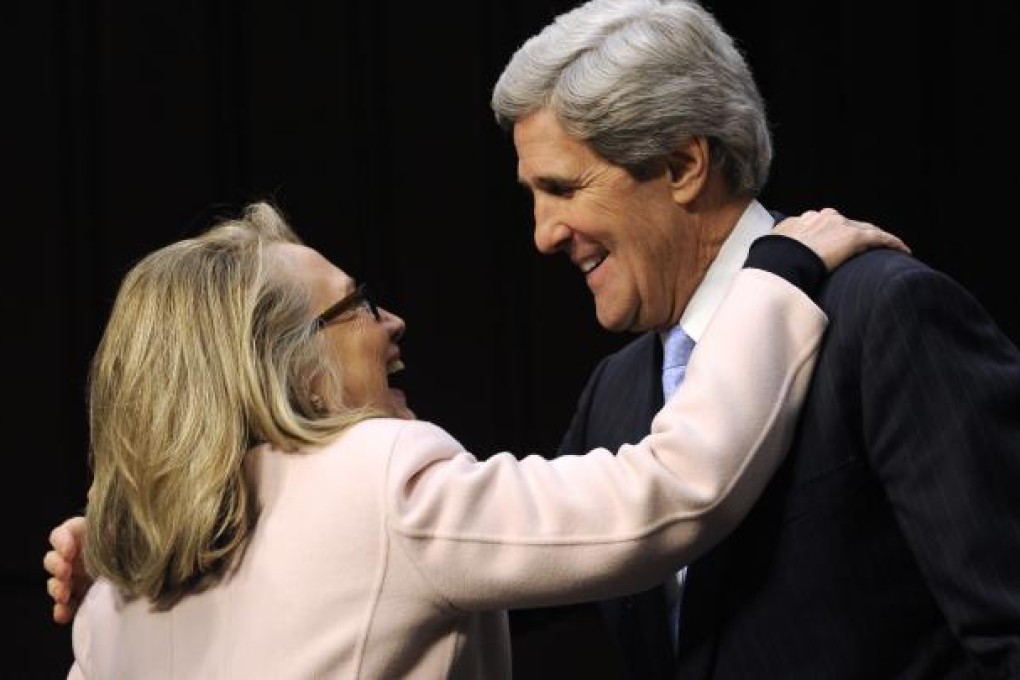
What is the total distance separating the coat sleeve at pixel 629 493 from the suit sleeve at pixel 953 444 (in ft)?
0.34

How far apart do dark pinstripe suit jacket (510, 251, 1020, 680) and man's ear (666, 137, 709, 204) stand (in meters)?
0.30

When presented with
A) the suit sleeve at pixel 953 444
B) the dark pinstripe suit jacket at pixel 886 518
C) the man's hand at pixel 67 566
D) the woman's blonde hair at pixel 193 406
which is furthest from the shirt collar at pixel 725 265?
the man's hand at pixel 67 566

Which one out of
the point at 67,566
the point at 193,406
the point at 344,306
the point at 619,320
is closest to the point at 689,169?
the point at 619,320

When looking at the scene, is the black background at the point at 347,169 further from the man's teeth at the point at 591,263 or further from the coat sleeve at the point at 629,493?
the coat sleeve at the point at 629,493

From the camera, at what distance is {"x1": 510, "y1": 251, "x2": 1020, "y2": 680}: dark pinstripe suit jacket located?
1660 millimetres

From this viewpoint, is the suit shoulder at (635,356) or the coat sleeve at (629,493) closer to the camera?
the coat sleeve at (629,493)

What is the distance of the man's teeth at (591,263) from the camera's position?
2.17m

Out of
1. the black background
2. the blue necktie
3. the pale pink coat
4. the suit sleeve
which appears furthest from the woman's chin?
the black background

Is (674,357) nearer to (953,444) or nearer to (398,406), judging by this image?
(398,406)

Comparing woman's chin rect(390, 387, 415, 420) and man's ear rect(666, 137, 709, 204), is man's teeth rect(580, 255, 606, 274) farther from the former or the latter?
woman's chin rect(390, 387, 415, 420)

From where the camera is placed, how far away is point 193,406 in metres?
1.81

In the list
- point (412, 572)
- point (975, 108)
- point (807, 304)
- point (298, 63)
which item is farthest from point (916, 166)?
point (412, 572)

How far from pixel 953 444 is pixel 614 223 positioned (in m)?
0.61

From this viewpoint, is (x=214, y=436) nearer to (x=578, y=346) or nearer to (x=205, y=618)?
(x=205, y=618)
